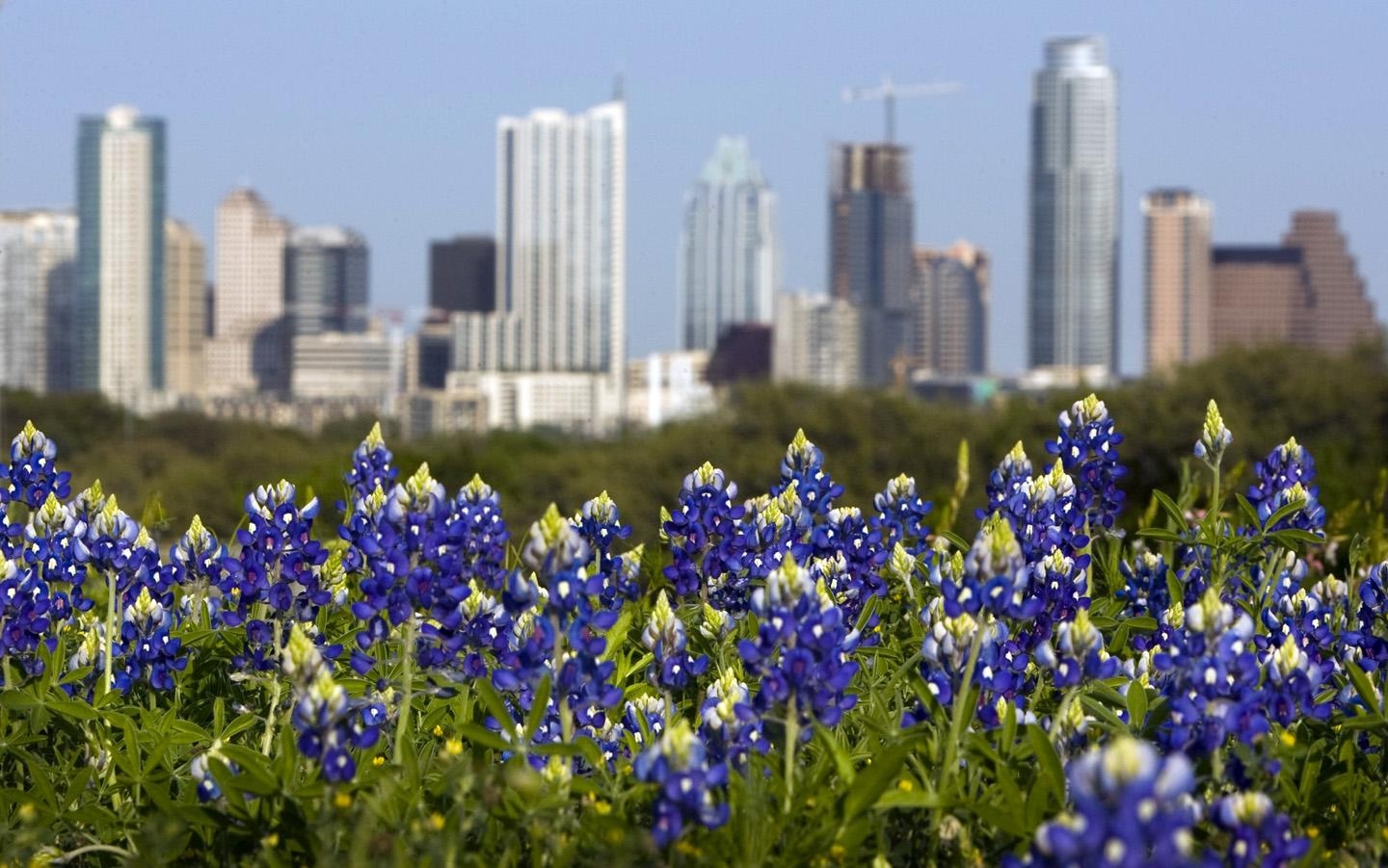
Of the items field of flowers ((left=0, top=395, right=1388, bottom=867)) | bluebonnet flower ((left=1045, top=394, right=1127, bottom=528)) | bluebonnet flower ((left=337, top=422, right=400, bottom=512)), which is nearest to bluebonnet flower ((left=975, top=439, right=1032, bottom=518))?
field of flowers ((left=0, top=395, right=1388, bottom=867))

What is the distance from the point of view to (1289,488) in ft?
14.2

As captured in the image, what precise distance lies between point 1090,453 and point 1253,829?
1844 mm

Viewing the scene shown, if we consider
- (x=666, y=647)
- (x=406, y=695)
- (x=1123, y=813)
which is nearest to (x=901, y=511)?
(x=666, y=647)

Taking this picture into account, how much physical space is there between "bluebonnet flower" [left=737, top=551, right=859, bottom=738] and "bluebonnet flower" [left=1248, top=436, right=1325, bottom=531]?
1622mm

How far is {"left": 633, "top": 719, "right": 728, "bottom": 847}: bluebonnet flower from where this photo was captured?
9.16 ft

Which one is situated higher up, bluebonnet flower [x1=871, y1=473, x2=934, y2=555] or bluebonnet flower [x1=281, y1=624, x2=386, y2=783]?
bluebonnet flower [x1=871, y1=473, x2=934, y2=555]

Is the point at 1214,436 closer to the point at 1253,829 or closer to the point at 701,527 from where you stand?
the point at 701,527

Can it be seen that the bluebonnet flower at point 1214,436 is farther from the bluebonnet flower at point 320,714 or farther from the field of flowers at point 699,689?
the bluebonnet flower at point 320,714

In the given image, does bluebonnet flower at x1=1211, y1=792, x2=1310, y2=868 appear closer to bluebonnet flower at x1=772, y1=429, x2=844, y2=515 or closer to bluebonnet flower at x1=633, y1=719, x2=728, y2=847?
bluebonnet flower at x1=633, y1=719, x2=728, y2=847

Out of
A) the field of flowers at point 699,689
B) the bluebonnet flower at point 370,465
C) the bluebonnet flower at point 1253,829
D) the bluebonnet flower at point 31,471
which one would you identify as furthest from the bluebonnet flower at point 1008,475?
the bluebonnet flower at point 31,471

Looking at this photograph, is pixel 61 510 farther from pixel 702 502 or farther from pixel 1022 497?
pixel 1022 497

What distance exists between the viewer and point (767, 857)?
115 inches

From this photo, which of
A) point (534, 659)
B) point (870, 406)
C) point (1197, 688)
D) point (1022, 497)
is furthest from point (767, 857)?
point (870, 406)

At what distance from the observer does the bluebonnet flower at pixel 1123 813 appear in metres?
2.23
